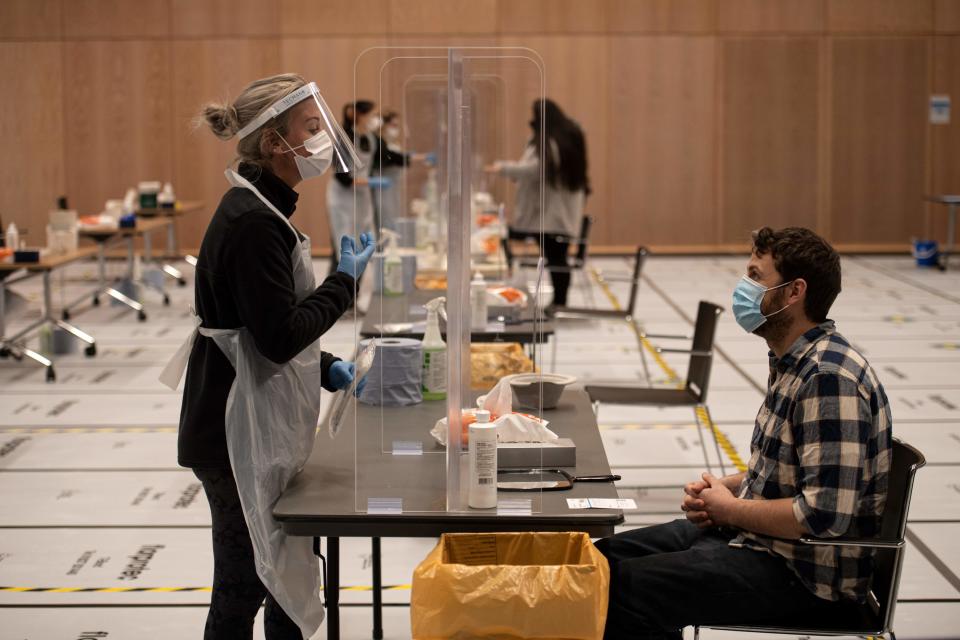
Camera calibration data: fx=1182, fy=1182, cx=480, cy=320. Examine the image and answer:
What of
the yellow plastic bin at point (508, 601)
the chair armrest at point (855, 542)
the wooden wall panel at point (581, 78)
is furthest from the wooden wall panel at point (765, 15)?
the yellow plastic bin at point (508, 601)

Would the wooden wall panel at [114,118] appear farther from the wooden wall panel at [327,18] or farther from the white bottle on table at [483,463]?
the white bottle on table at [483,463]

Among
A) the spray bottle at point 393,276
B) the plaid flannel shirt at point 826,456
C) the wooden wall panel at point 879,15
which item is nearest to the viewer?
the plaid flannel shirt at point 826,456

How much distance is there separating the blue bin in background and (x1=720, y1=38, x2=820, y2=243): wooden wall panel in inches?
61.9

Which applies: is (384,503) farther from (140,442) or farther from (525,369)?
(140,442)

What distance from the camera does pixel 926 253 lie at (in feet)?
39.4

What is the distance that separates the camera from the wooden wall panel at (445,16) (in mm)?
13125

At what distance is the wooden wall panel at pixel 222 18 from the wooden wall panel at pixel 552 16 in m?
2.59

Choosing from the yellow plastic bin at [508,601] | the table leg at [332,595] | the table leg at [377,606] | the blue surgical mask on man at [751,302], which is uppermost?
the blue surgical mask on man at [751,302]

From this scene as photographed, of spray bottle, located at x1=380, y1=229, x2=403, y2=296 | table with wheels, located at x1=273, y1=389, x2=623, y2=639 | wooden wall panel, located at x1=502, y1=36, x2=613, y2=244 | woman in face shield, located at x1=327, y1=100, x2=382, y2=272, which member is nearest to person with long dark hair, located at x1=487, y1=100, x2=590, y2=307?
woman in face shield, located at x1=327, y1=100, x2=382, y2=272

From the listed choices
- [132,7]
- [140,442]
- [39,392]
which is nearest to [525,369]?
[140,442]

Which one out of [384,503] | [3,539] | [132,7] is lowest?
[3,539]

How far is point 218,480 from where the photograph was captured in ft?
8.11

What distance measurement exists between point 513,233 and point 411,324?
3576 mm

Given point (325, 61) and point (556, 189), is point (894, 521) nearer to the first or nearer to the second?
point (556, 189)
